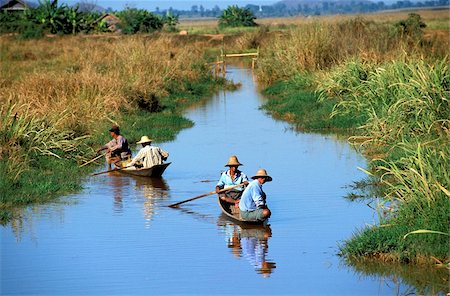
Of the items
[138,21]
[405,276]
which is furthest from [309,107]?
[138,21]

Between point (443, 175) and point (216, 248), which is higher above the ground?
point (443, 175)

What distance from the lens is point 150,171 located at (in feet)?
59.1

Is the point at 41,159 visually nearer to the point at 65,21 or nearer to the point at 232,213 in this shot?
the point at 232,213

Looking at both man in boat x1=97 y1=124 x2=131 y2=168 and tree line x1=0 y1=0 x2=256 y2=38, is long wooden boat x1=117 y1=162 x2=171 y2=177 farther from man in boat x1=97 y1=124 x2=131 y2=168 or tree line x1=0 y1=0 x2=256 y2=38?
tree line x1=0 y1=0 x2=256 y2=38

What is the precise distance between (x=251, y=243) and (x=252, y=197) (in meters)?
0.94

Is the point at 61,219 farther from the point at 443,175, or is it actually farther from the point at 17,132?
the point at 443,175

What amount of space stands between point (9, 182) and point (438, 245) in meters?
7.83

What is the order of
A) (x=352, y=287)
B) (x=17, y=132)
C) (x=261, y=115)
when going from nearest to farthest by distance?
(x=352, y=287)
(x=17, y=132)
(x=261, y=115)

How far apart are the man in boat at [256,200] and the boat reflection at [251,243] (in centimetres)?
20

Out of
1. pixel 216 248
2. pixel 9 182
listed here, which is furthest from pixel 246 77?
pixel 216 248

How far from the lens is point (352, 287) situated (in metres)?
10.4

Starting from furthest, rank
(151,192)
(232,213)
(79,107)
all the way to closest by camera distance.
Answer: (79,107), (151,192), (232,213)

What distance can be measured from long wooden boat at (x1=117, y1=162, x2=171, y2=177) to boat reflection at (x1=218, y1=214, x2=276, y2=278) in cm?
356

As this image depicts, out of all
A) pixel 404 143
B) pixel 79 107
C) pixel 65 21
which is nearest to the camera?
pixel 404 143
